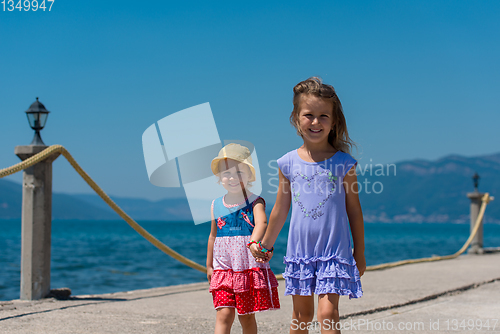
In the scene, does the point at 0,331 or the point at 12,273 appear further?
the point at 12,273

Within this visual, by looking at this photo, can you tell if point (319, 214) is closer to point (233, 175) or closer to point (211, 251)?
point (233, 175)

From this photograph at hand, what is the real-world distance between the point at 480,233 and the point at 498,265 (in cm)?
312

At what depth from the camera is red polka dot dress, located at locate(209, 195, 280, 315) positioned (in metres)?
2.84

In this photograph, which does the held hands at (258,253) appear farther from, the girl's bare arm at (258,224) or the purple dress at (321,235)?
the purple dress at (321,235)

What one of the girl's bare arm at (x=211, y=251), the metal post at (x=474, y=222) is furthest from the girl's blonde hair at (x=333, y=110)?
the metal post at (x=474, y=222)

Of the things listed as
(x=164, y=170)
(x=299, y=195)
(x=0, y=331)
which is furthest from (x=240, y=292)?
(x=0, y=331)

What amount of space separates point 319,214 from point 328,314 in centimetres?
49

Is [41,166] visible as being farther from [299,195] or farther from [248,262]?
[299,195]

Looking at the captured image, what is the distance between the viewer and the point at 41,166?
484cm

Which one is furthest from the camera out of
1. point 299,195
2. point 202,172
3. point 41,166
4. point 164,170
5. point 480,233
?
point 480,233

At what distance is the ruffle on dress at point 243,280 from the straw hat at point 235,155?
0.57 metres

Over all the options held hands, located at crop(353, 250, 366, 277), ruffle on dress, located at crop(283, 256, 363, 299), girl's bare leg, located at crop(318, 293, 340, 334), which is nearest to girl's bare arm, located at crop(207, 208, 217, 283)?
ruffle on dress, located at crop(283, 256, 363, 299)

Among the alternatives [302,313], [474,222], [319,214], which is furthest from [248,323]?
[474,222]

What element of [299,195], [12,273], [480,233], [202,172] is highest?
[202,172]
